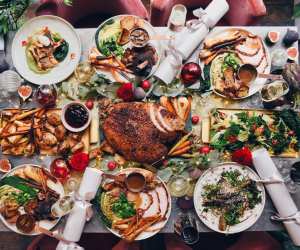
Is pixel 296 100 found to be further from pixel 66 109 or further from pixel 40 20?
pixel 40 20

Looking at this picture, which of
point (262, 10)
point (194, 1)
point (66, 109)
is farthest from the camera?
point (194, 1)

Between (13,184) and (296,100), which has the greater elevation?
(296,100)

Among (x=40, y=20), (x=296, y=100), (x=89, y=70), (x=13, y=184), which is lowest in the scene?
(x=13, y=184)

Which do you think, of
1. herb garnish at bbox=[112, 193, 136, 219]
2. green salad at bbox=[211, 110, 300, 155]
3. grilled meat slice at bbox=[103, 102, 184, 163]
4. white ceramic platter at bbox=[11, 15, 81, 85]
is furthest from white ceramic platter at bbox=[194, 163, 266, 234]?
white ceramic platter at bbox=[11, 15, 81, 85]

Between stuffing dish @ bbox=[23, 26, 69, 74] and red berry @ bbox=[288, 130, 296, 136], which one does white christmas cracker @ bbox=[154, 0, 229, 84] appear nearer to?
stuffing dish @ bbox=[23, 26, 69, 74]

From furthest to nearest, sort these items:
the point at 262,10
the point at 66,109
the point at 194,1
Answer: the point at 194,1 → the point at 262,10 → the point at 66,109

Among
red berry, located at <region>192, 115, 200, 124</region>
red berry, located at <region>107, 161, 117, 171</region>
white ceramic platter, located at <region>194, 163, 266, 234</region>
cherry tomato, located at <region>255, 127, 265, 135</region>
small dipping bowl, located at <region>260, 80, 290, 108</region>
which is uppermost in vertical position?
small dipping bowl, located at <region>260, 80, 290, 108</region>

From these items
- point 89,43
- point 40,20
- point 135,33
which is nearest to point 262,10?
point 135,33
